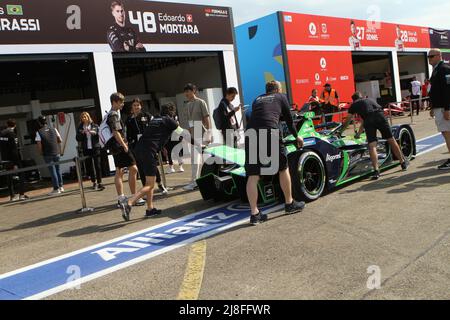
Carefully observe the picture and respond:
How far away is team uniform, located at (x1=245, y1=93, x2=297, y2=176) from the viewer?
554cm

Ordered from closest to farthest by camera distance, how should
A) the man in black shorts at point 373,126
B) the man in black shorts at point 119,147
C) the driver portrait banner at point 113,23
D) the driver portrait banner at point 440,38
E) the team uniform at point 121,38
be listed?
1. the man in black shorts at point 119,147
2. the man in black shorts at point 373,126
3. the driver portrait banner at point 113,23
4. the team uniform at point 121,38
5. the driver portrait banner at point 440,38

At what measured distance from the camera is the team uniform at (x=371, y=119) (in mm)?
7424

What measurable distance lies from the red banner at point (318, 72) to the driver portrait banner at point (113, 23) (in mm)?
3833

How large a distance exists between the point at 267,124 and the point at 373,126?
8.62 ft

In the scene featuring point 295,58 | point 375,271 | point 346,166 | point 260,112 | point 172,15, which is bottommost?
point 375,271

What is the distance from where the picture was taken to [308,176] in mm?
6336

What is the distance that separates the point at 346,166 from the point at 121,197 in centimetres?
338

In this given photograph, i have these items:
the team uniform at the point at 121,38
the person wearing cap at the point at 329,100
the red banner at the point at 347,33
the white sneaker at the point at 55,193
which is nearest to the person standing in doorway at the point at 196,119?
the white sneaker at the point at 55,193

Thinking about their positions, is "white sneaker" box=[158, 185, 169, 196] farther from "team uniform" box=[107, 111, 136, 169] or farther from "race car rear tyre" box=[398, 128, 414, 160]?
"race car rear tyre" box=[398, 128, 414, 160]

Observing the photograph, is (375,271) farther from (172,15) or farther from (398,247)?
(172,15)

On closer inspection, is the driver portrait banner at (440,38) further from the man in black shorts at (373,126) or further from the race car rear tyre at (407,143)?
the man in black shorts at (373,126)

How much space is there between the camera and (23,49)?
10.9 m

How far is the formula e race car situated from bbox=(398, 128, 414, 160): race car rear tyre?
1.32 m
